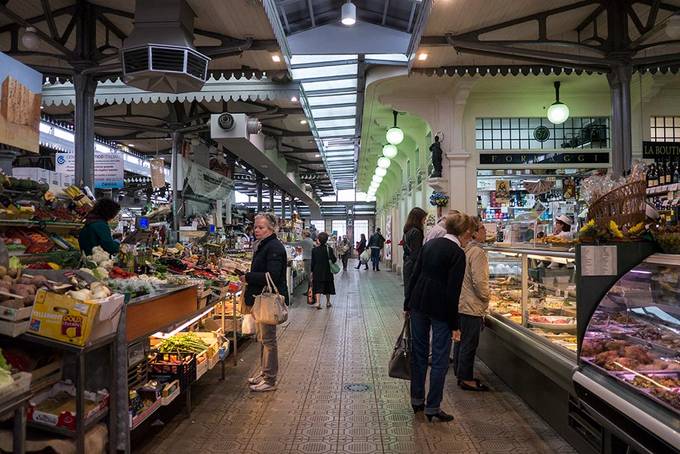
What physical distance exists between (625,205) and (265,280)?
10.4ft

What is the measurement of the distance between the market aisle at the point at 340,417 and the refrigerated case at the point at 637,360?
0.82m

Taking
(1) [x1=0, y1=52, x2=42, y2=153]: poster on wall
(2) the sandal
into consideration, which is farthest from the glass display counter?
(1) [x1=0, y1=52, x2=42, y2=153]: poster on wall

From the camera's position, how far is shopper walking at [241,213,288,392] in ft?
16.7

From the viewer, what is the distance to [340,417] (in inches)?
170

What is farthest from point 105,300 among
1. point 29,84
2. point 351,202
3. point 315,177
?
point 351,202

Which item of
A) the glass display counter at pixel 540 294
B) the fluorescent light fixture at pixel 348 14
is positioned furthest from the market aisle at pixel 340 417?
the fluorescent light fixture at pixel 348 14

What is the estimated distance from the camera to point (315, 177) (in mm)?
25000

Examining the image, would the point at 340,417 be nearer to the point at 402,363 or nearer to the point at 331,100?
the point at 402,363

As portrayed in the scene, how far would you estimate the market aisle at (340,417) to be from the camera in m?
3.73

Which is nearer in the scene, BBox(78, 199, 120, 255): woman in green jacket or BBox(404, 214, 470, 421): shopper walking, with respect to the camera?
BBox(404, 214, 470, 421): shopper walking

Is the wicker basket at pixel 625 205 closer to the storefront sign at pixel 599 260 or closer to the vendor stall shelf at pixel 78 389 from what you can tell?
the storefront sign at pixel 599 260

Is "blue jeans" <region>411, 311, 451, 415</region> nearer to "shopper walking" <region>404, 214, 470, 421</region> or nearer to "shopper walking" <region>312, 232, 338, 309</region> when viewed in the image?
"shopper walking" <region>404, 214, 470, 421</region>

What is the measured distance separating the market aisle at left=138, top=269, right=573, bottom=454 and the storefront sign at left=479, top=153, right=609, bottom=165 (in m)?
5.01

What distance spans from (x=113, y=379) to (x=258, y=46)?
14.2 feet
